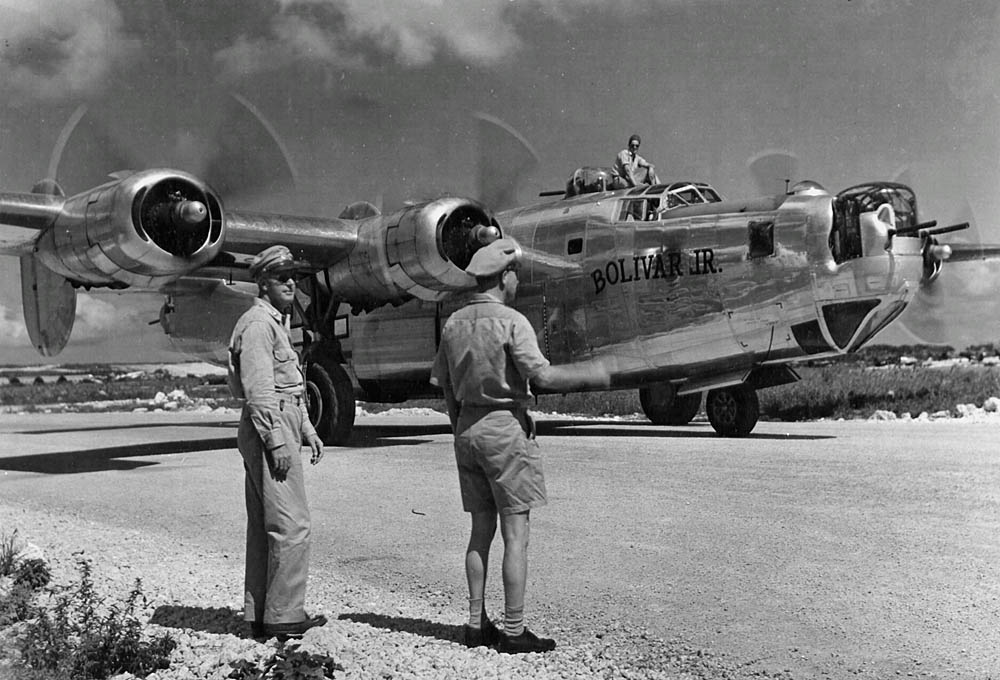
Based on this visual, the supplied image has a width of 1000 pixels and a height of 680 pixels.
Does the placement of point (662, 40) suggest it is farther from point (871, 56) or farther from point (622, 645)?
point (622, 645)

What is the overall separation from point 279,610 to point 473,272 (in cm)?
174

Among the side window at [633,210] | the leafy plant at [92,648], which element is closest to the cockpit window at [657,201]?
the side window at [633,210]

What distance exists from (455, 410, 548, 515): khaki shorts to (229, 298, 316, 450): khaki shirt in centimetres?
82

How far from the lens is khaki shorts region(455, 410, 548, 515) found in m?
4.14

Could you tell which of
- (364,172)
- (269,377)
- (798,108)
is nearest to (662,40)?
(798,108)

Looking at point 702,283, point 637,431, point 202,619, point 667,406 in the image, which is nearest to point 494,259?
point 202,619

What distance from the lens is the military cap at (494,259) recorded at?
13.8ft

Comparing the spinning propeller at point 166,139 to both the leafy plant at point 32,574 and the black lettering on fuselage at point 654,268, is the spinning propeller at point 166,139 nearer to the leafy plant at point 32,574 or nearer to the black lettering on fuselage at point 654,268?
the leafy plant at point 32,574

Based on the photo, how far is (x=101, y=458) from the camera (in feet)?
37.0

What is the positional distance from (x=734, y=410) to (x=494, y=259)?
9.71 meters

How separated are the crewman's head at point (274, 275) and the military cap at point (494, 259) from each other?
3.05 feet

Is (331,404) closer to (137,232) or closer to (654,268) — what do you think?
(137,232)

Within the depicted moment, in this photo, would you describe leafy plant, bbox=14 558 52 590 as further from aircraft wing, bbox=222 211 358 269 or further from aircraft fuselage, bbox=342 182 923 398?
aircraft wing, bbox=222 211 358 269

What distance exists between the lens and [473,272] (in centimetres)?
425
